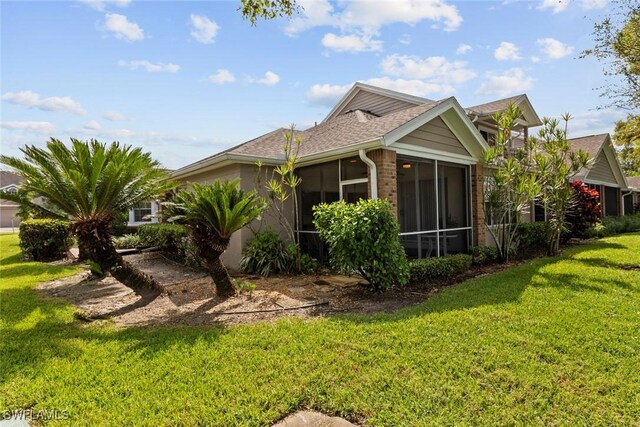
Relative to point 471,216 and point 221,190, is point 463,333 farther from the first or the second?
point 471,216

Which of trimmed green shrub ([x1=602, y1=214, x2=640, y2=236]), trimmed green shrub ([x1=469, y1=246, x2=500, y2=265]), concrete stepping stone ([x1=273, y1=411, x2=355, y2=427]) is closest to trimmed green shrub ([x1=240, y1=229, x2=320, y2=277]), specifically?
trimmed green shrub ([x1=469, y1=246, x2=500, y2=265])

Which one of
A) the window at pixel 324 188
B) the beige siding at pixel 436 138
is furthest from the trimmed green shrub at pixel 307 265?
the beige siding at pixel 436 138

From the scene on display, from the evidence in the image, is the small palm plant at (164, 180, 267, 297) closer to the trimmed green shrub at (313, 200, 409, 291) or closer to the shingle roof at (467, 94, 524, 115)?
the trimmed green shrub at (313, 200, 409, 291)

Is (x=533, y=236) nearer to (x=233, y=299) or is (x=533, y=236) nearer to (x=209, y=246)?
(x=233, y=299)

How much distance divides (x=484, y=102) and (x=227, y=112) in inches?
487

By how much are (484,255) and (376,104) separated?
28.0ft

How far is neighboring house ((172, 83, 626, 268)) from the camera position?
843 cm

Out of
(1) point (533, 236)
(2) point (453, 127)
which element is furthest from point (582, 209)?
(2) point (453, 127)

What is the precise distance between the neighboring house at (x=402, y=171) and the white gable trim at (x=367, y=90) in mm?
4451

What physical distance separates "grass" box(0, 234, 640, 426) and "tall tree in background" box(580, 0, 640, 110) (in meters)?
7.97

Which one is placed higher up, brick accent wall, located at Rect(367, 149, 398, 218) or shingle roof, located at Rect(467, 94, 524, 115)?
shingle roof, located at Rect(467, 94, 524, 115)

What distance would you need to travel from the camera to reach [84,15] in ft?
24.4

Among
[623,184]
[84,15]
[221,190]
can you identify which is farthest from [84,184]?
[623,184]

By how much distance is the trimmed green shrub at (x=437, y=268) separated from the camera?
8.12 meters
